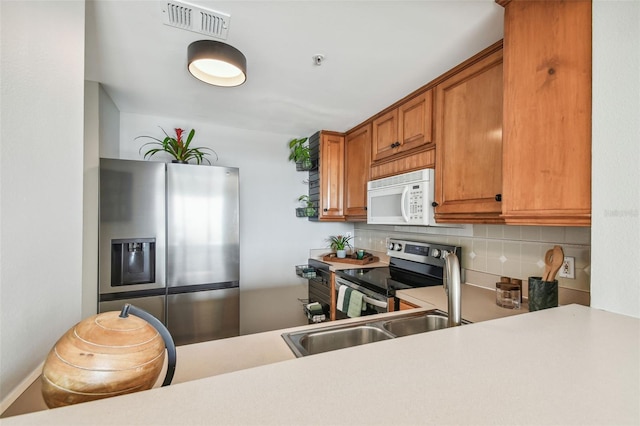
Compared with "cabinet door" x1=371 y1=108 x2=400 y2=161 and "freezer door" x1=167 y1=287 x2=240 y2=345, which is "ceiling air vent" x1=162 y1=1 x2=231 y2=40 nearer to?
"cabinet door" x1=371 y1=108 x2=400 y2=161

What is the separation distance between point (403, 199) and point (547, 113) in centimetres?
100

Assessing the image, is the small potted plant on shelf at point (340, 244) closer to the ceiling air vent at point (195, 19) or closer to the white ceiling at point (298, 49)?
the white ceiling at point (298, 49)

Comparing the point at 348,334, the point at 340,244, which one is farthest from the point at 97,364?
the point at 340,244

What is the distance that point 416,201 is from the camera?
1916 mm

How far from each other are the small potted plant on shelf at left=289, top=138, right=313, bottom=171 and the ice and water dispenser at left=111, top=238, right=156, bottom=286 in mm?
1648

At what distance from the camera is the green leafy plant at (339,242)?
323 cm

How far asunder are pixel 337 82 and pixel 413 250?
5.00ft

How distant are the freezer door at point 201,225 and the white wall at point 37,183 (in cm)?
124

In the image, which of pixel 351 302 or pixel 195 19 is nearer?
pixel 195 19

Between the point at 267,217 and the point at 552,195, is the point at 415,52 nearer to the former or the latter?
the point at 552,195

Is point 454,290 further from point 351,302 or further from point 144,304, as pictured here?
point 144,304

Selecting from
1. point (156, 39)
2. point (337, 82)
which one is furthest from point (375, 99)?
point (156, 39)

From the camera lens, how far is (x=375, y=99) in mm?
2158

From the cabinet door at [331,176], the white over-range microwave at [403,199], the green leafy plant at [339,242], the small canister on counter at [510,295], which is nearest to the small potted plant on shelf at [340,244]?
the green leafy plant at [339,242]
